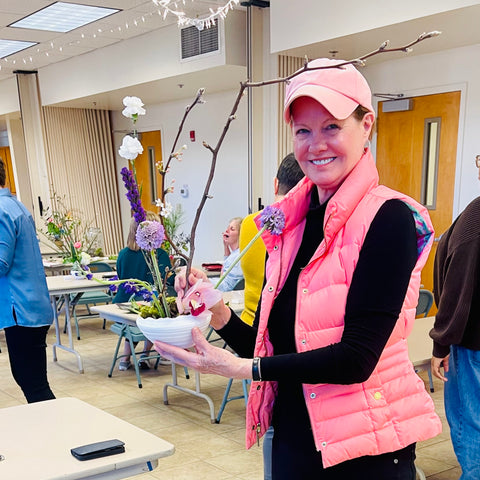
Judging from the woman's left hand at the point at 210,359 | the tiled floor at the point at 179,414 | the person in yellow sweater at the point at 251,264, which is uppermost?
the woman's left hand at the point at 210,359

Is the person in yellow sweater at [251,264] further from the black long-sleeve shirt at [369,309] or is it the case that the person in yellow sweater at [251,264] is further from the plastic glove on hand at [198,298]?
the black long-sleeve shirt at [369,309]

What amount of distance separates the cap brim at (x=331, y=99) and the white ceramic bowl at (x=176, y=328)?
51cm

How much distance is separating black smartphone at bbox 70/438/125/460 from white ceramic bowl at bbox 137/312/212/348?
467 mm

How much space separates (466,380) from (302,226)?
1.49m

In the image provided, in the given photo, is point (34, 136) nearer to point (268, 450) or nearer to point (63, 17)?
point (63, 17)

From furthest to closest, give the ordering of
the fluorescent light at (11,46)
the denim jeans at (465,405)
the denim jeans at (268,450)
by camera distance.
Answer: the fluorescent light at (11,46), the denim jeans at (465,405), the denim jeans at (268,450)

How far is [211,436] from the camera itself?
11.3ft

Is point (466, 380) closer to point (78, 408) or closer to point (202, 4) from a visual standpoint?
point (78, 408)

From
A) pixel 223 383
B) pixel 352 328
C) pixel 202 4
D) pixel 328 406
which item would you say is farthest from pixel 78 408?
pixel 202 4

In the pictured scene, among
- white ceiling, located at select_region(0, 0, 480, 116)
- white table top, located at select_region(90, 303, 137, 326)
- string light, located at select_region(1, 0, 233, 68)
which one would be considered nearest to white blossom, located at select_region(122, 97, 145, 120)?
white table top, located at select_region(90, 303, 137, 326)

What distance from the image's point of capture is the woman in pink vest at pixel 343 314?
40.9 inches

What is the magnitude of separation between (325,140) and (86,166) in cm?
902

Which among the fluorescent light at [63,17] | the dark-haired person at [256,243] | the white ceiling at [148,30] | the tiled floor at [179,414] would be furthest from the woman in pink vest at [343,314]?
the fluorescent light at [63,17]

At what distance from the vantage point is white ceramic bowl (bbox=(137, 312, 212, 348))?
1.16 meters
